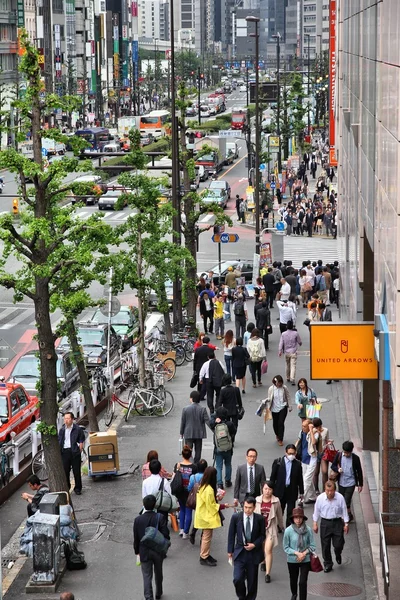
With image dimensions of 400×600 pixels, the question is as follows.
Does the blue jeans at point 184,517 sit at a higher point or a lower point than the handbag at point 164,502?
lower

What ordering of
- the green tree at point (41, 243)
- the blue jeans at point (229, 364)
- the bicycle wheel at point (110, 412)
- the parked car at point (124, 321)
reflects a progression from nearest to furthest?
the green tree at point (41, 243) < the bicycle wheel at point (110, 412) < the blue jeans at point (229, 364) < the parked car at point (124, 321)

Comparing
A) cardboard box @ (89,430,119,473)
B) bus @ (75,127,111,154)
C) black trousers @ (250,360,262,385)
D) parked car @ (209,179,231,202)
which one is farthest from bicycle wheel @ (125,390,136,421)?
bus @ (75,127,111,154)

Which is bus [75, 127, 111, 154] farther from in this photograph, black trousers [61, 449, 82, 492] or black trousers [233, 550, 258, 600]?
black trousers [233, 550, 258, 600]

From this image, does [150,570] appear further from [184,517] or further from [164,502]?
[184,517]

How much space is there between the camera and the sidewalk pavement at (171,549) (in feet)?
53.5

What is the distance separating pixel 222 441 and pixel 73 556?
11.3 ft

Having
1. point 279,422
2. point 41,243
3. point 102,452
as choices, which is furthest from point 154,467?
point 279,422

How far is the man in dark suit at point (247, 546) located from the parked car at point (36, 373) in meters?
14.0

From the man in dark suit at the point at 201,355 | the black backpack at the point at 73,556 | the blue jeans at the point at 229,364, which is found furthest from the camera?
the blue jeans at the point at 229,364

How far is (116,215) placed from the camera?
75.2 metres

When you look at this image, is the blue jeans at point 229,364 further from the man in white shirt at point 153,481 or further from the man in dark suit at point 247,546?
the man in dark suit at point 247,546

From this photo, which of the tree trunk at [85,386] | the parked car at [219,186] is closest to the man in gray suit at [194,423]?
the tree trunk at [85,386]

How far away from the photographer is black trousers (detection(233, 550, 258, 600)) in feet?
49.4

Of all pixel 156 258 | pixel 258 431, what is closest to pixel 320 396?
pixel 258 431
